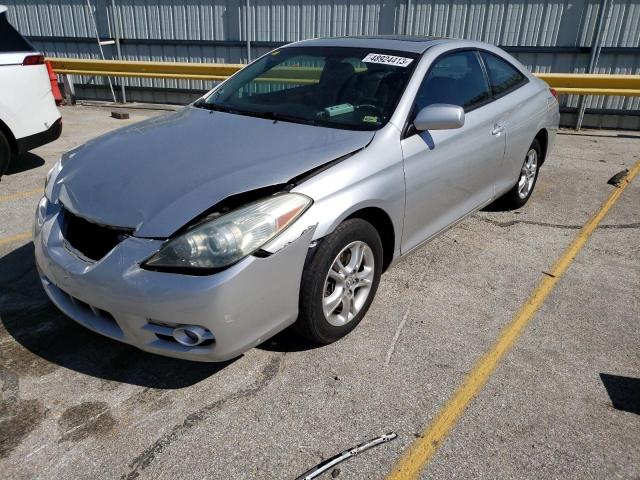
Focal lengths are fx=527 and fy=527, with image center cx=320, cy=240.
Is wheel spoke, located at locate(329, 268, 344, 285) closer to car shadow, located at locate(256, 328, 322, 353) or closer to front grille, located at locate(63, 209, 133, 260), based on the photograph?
car shadow, located at locate(256, 328, 322, 353)

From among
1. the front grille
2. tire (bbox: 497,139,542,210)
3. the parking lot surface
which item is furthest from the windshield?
tire (bbox: 497,139,542,210)

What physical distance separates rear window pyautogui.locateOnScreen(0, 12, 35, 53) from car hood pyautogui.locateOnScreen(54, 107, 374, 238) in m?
3.22

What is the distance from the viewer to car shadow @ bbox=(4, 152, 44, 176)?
6.34 m

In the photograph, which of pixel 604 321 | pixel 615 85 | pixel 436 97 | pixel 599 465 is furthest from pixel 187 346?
pixel 615 85

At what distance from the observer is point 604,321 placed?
3.34 meters

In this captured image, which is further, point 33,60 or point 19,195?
point 33,60

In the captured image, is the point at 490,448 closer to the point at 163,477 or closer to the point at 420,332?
the point at 420,332

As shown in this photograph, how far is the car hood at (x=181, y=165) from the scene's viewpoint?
2.50 meters

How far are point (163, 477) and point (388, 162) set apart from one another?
195cm

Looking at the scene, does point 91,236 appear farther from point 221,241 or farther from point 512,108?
point 512,108

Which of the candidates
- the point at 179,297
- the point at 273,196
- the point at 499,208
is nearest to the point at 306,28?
the point at 499,208

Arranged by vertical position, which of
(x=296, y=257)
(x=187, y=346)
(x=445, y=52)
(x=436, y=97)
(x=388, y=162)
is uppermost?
(x=445, y=52)

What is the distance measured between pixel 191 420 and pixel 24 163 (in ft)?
18.2

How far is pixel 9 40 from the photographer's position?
5.68 metres
